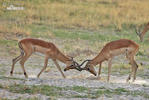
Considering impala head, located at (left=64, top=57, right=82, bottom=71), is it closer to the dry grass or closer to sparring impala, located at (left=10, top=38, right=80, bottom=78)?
sparring impala, located at (left=10, top=38, right=80, bottom=78)

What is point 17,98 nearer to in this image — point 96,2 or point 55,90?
point 55,90

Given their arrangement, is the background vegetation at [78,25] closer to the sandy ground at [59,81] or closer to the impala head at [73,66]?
the sandy ground at [59,81]

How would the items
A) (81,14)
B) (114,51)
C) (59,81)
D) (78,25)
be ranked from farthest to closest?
(81,14) < (78,25) < (114,51) < (59,81)

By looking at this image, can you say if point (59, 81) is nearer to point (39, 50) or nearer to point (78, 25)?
point (39, 50)

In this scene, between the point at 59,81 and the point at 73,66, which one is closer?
the point at 59,81

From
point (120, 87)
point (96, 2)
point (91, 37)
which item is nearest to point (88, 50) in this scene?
point (91, 37)

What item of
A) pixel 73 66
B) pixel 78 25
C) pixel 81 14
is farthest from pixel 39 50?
pixel 81 14

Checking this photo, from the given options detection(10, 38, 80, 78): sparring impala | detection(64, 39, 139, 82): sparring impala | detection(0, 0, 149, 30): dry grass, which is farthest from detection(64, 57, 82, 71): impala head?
detection(0, 0, 149, 30): dry grass

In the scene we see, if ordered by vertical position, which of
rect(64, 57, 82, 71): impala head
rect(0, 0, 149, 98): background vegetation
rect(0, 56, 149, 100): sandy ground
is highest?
rect(0, 0, 149, 98): background vegetation

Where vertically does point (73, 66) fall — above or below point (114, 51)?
below

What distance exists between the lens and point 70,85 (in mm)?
9773

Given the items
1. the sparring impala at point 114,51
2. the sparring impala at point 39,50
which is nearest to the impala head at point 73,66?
the sparring impala at point 39,50

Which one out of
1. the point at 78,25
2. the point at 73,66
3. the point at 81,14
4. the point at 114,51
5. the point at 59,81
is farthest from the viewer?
the point at 81,14

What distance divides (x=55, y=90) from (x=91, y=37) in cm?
944
